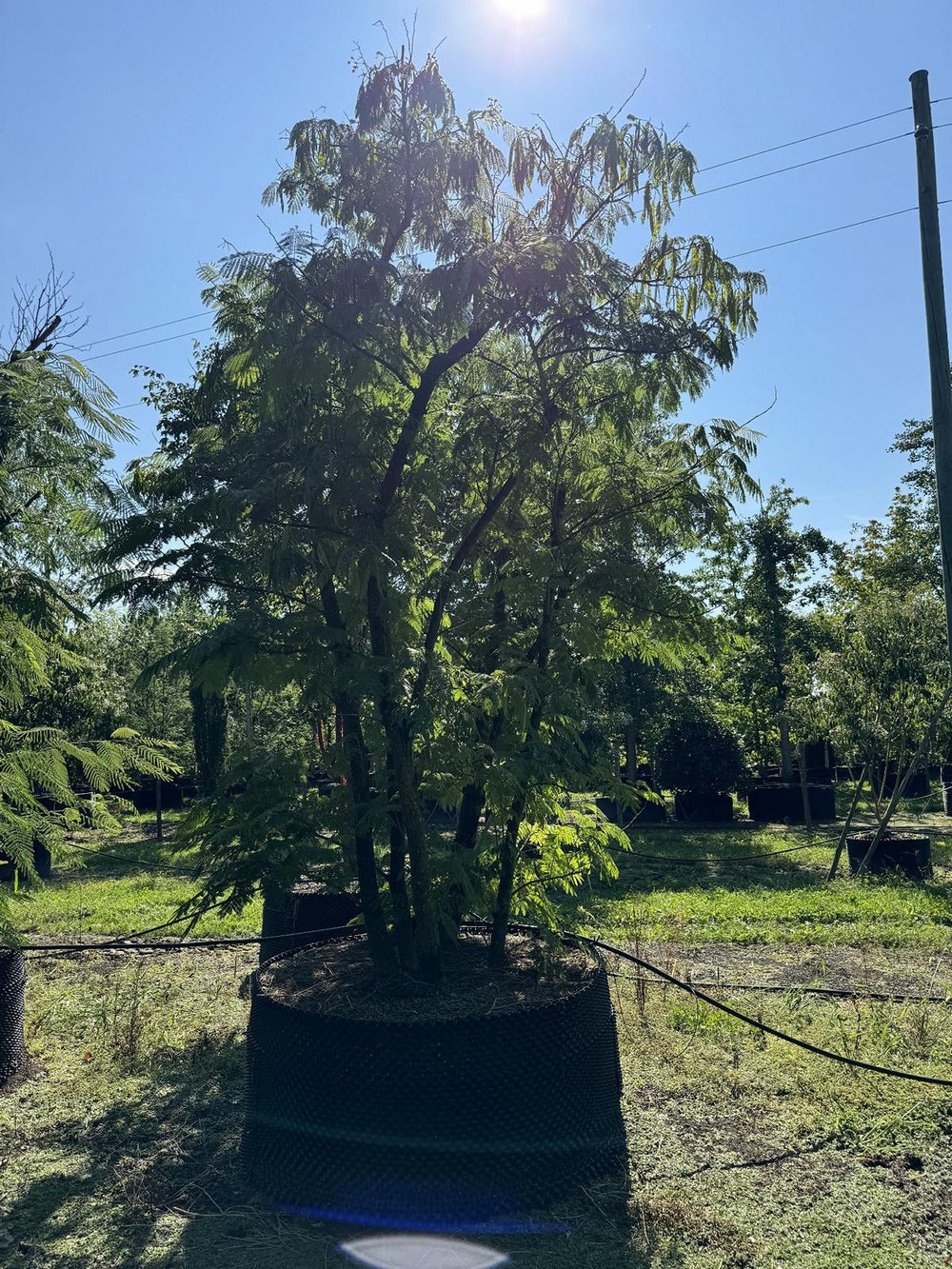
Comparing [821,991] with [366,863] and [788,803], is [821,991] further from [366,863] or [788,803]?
[788,803]

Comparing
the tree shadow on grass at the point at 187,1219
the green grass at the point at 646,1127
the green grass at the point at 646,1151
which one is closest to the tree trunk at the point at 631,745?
the green grass at the point at 646,1127

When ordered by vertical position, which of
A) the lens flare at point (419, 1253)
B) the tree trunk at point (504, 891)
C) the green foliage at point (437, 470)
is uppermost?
the green foliage at point (437, 470)

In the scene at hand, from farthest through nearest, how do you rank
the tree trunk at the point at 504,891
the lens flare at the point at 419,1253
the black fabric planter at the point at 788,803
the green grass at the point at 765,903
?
the black fabric planter at the point at 788,803 → the green grass at the point at 765,903 → the tree trunk at the point at 504,891 → the lens flare at the point at 419,1253

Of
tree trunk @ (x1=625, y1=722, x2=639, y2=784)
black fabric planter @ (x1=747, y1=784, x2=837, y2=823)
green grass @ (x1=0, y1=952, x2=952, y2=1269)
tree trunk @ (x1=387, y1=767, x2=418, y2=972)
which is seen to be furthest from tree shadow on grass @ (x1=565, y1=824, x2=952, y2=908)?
tree trunk @ (x1=387, y1=767, x2=418, y2=972)

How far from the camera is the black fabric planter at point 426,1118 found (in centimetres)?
354

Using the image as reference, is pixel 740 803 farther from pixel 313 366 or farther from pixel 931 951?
pixel 313 366

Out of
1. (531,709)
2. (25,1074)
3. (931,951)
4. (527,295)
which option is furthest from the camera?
(931,951)

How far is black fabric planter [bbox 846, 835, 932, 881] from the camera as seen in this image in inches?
418

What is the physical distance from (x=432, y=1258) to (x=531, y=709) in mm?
2250

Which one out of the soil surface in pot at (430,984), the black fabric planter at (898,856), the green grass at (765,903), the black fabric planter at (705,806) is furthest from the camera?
the black fabric planter at (705,806)

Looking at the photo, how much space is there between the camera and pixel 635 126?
13.3 feet

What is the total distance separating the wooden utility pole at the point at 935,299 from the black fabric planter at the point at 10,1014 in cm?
521

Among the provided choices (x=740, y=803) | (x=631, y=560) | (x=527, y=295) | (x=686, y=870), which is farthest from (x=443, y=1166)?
(x=740, y=803)

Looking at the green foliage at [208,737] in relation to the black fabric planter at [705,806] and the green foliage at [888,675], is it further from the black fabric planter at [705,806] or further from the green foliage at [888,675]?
the green foliage at [888,675]
